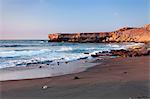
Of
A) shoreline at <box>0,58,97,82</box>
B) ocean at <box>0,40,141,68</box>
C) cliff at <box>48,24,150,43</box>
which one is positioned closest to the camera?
shoreline at <box>0,58,97,82</box>

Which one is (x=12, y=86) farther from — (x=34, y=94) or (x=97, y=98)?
(x=97, y=98)

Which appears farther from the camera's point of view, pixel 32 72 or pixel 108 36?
pixel 108 36

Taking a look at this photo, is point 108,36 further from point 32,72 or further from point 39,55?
point 32,72

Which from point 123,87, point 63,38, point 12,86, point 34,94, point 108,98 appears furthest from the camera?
point 63,38

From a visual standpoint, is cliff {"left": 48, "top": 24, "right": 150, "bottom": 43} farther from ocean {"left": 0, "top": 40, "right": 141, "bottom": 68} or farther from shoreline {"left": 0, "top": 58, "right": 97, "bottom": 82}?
shoreline {"left": 0, "top": 58, "right": 97, "bottom": 82}

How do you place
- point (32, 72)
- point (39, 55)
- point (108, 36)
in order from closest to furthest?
point (32, 72)
point (39, 55)
point (108, 36)

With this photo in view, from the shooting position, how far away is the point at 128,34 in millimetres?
131000

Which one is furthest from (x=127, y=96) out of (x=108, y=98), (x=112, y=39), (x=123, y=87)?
(x=112, y=39)

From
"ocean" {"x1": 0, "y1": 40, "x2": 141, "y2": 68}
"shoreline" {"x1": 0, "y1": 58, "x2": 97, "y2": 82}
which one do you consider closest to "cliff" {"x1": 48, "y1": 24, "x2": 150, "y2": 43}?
"ocean" {"x1": 0, "y1": 40, "x2": 141, "y2": 68}

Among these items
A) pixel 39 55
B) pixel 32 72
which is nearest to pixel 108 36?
pixel 39 55

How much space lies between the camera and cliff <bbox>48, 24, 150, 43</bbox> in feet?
412

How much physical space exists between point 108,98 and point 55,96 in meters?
1.30

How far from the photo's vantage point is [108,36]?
138 metres

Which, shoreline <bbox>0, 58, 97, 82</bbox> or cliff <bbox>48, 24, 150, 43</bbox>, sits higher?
shoreline <bbox>0, 58, 97, 82</bbox>
